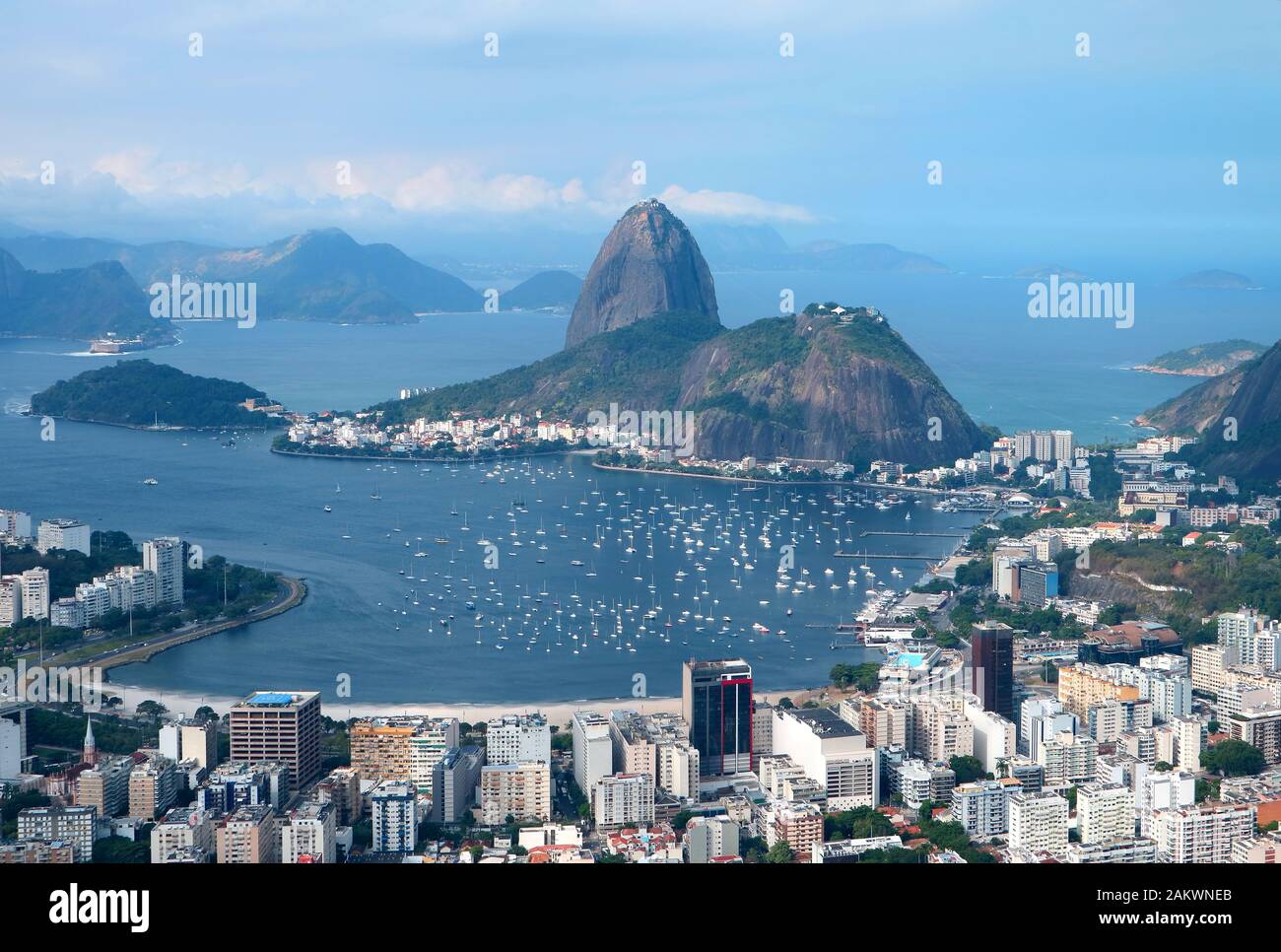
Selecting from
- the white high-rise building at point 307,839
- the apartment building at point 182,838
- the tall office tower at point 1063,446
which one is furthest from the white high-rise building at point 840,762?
the tall office tower at point 1063,446

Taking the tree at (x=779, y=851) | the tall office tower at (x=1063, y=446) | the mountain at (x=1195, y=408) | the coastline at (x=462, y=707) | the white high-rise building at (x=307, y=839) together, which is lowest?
the tree at (x=779, y=851)

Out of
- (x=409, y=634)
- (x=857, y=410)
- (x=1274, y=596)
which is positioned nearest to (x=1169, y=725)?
(x=1274, y=596)

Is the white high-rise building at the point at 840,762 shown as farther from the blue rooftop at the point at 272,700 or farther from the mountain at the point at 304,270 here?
the mountain at the point at 304,270

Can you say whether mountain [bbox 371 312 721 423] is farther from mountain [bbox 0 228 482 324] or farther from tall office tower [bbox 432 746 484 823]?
mountain [bbox 0 228 482 324]

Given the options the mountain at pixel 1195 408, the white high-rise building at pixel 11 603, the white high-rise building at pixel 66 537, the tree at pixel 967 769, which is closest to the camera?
the tree at pixel 967 769

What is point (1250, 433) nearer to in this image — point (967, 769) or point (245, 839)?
point (967, 769)

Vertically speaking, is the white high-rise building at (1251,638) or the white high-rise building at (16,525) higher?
the white high-rise building at (16,525)
